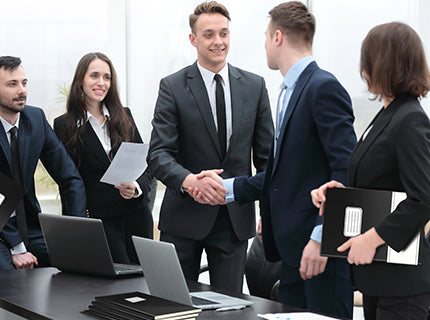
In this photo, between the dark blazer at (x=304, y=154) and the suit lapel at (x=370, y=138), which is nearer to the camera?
the suit lapel at (x=370, y=138)

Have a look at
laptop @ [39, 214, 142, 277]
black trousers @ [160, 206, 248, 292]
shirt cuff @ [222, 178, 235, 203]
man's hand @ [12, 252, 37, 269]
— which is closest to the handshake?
shirt cuff @ [222, 178, 235, 203]

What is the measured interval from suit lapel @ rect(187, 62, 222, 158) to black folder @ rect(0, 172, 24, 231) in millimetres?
921

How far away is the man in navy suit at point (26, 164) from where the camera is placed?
3.29 meters

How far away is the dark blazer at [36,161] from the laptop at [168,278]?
1.47 metres

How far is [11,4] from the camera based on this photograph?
19.7 feet

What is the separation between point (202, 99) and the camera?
3117mm

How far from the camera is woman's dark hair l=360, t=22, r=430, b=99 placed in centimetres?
192

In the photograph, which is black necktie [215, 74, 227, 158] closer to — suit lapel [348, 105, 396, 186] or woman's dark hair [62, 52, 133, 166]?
woman's dark hair [62, 52, 133, 166]

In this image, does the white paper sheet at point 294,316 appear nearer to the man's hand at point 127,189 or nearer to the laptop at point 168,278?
the laptop at point 168,278

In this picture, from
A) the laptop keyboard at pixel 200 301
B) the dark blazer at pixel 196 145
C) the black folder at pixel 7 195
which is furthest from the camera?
the dark blazer at pixel 196 145

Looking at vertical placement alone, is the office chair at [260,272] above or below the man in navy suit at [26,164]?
below

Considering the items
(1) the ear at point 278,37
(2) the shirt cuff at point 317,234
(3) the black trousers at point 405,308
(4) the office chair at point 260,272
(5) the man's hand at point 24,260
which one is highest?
(1) the ear at point 278,37

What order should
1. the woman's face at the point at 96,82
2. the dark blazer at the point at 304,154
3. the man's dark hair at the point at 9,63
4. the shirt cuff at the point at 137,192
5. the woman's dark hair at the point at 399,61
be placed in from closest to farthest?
the woman's dark hair at the point at 399,61 < the dark blazer at the point at 304,154 < the man's dark hair at the point at 9,63 < the shirt cuff at the point at 137,192 < the woman's face at the point at 96,82

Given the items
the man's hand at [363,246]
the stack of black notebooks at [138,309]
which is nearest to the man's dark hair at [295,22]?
the man's hand at [363,246]
